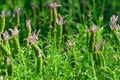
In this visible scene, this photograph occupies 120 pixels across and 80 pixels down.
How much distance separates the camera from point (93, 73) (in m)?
3.27

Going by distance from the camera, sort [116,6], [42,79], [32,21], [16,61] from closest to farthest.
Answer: [42,79] < [16,61] < [32,21] < [116,6]

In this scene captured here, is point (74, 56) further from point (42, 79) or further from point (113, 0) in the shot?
point (113, 0)

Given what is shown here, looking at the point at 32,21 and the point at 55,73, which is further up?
the point at 32,21

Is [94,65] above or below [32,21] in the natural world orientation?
below

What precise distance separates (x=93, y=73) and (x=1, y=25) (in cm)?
74

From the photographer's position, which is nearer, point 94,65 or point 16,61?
point 94,65

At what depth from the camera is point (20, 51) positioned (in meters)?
3.36

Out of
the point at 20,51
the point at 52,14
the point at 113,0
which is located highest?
the point at 113,0

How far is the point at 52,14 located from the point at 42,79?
71cm

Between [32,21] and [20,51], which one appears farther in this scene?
[32,21]

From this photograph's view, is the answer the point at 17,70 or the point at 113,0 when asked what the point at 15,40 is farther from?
the point at 113,0

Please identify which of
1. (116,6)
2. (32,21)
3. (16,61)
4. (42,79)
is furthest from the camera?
(116,6)

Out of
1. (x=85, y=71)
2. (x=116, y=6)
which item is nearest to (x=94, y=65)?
(x=85, y=71)

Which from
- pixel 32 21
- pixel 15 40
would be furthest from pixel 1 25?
pixel 32 21
